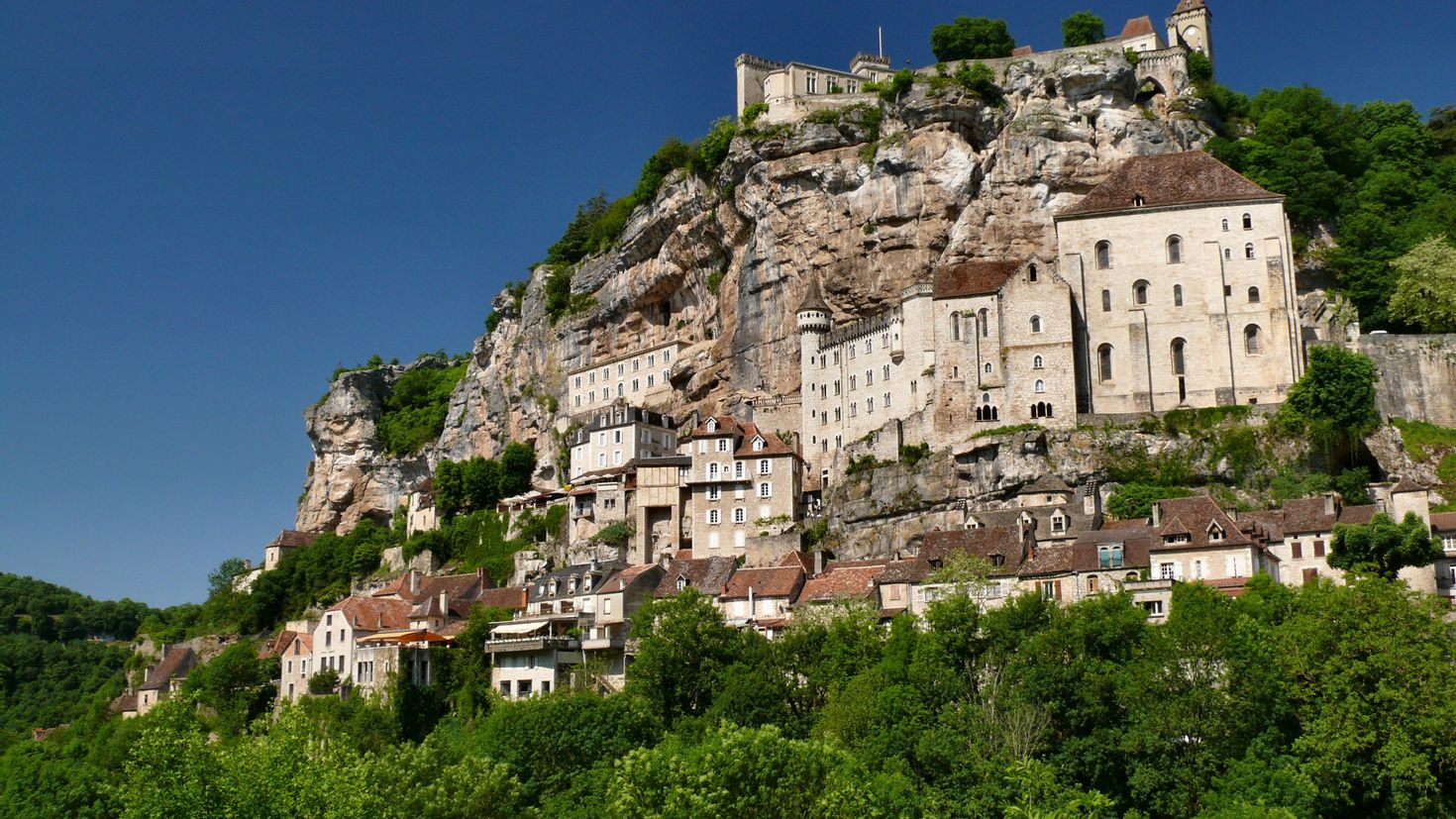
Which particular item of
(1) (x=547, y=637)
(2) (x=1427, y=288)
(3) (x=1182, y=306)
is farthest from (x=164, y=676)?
(2) (x=1427, y=288)

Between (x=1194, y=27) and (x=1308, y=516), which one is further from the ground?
(x=1194, y=27)

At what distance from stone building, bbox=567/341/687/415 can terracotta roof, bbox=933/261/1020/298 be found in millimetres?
24538

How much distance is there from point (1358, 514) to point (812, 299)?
3532 cm

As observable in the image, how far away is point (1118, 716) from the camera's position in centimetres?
4525

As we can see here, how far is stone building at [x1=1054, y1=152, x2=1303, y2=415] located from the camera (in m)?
69.5

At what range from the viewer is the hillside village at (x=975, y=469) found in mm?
56656

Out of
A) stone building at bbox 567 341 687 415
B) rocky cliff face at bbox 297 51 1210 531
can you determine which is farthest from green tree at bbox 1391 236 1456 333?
stone building at bbox 567 341 687 415

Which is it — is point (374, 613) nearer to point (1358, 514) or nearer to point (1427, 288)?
point (1358, 514)

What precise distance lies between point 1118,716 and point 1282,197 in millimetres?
36588

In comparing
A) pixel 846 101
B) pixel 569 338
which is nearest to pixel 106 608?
pixel 569 338

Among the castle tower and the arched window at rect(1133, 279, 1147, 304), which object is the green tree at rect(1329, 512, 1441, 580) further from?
the castle tower

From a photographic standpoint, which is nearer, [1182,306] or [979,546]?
[979,546]

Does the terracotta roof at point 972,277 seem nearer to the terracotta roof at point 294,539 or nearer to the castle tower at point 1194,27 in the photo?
the castle tower at point 1194,27

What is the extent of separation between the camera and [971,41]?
9250 cm
